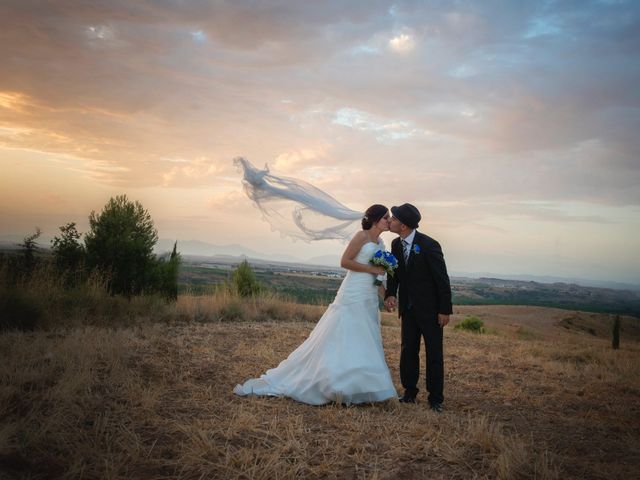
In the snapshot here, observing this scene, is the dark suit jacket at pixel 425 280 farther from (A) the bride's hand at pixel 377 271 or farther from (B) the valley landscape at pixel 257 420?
(B) the valley landscape at pixel 257 420

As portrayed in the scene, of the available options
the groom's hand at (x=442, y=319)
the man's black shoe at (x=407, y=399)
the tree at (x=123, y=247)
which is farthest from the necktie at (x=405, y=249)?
the tree at (x=123, y=247)

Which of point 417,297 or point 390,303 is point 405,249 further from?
point 390,303

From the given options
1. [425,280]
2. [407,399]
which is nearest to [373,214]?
[425,280]

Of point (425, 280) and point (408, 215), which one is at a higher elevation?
point (408, 215)

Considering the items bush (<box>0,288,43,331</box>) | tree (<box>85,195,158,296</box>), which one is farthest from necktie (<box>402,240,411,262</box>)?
tree (<box>85,195,158,296</box>)

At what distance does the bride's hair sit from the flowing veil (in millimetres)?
1213

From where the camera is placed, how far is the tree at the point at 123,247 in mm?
14406

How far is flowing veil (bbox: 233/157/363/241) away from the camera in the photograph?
7.89 m

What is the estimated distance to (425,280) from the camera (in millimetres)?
6418

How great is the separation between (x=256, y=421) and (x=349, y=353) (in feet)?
5.46

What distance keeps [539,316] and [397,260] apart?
36462 mm

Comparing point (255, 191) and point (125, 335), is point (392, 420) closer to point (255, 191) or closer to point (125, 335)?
point (255, 191)

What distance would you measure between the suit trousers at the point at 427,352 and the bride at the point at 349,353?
21.0 inches

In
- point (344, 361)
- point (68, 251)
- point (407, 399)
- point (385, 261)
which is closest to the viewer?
point (344, 361)
